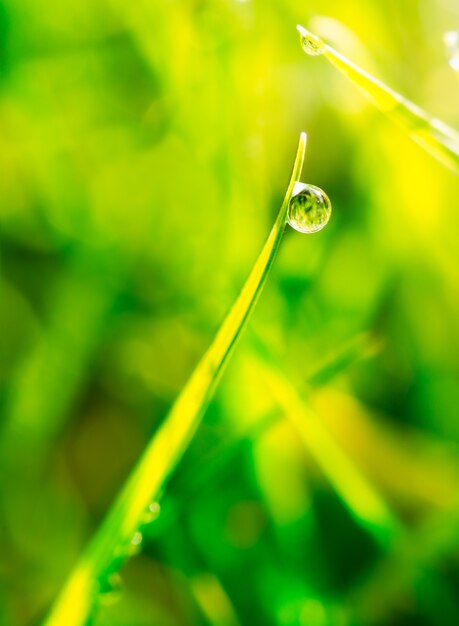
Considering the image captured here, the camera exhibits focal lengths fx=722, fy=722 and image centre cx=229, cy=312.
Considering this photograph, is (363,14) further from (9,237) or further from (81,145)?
(9,237)

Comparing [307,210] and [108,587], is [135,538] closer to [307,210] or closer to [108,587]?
[108,587]

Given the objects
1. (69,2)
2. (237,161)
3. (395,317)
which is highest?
(69,2)

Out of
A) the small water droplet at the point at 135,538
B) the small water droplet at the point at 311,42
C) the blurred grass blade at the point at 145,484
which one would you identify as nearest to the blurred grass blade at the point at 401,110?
the small water droplet at the point at 311,42

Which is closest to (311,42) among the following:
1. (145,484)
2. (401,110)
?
(401,110)

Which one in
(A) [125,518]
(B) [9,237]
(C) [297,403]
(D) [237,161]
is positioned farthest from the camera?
(B) [9,237]

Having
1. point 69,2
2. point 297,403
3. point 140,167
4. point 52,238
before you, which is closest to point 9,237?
point 52,238
